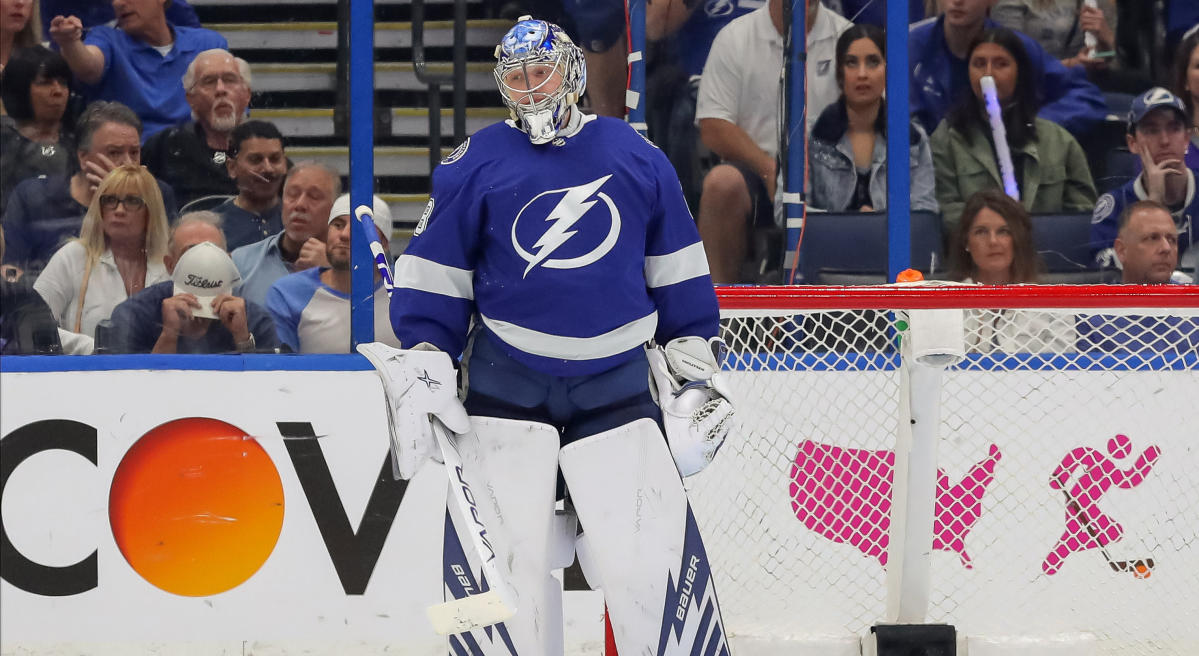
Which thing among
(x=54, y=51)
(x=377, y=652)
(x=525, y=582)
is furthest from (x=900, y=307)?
(x=54, y=51)

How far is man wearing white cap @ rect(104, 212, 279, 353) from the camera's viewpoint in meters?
3.75

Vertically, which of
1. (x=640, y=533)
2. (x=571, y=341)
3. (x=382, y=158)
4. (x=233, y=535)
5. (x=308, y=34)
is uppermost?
(x=308, y=34)

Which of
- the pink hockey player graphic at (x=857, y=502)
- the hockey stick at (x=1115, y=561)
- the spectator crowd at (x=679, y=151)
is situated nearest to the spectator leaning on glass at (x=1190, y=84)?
the spectator crowd at (x=679, y=151)

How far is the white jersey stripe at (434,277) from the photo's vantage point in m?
2.52

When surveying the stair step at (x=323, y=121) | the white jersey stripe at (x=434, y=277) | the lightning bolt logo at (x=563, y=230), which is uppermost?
the stair step at (x=323, y=121)

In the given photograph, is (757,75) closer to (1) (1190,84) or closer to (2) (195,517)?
(1) (1190,84)

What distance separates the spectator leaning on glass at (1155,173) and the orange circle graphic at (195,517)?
254 centimetres

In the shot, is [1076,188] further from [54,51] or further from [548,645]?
[54,51]

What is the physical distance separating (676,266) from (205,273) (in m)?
1.80

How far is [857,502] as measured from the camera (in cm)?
337

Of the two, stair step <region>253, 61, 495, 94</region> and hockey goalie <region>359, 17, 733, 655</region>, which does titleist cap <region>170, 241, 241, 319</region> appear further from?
hockey goalie <region>359, 17, 733, 655</region>

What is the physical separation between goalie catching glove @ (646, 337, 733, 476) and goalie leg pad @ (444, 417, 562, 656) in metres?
0.24

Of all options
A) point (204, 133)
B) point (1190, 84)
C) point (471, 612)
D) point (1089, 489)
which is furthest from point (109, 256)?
point (1190, 84)

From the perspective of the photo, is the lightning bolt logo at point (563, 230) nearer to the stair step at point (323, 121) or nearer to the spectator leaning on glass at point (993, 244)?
the stair step at point (323, 121)
